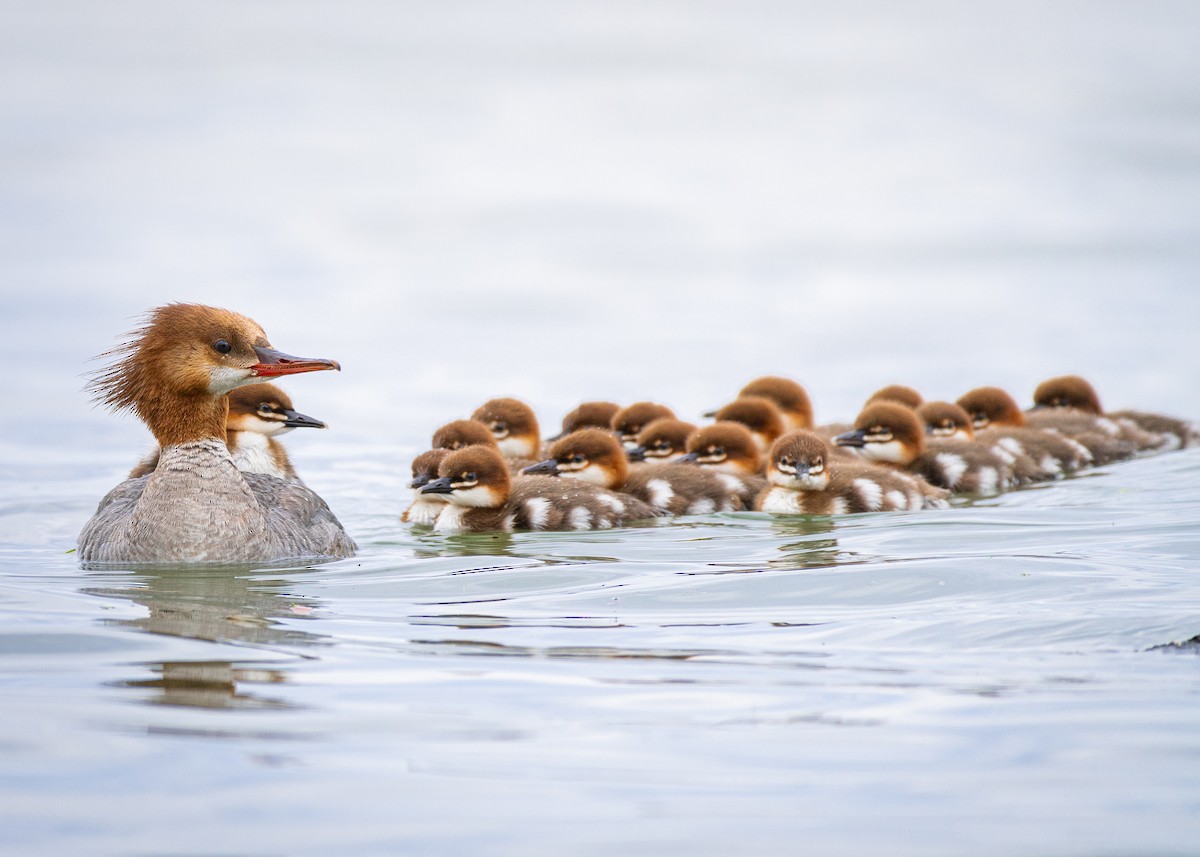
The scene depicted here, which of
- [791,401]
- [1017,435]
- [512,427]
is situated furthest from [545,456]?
[1017,435]

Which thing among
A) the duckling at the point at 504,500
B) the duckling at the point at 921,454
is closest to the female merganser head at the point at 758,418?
the duckling at the point at 921,454

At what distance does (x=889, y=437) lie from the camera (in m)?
8.22

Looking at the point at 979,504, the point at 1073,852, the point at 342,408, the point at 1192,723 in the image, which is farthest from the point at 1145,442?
the point at 1073,852

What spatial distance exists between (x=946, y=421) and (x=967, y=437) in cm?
15

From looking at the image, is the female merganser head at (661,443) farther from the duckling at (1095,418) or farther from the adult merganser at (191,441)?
the adult merganser at (191,441)

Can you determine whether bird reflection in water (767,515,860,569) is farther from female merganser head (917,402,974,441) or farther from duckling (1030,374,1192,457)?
duckling (1030,374,1192,457)

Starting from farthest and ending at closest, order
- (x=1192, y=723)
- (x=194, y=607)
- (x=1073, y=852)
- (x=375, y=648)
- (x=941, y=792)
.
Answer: (x=194, y=607) < (x=375, y=648) < (x=1192, y=723) < (x=941, y=792) < (x=1073, y=852)

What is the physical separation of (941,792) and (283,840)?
123cm

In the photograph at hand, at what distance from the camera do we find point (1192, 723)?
3.33 m

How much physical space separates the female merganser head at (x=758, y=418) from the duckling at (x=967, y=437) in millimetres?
900

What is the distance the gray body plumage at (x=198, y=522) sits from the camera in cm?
574

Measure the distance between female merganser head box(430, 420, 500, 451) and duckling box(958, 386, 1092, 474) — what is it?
277 centimetres

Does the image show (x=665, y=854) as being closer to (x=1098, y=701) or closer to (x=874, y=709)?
(x=874, y=709)

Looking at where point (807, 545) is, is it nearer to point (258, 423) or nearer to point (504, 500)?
point (504, 500)
